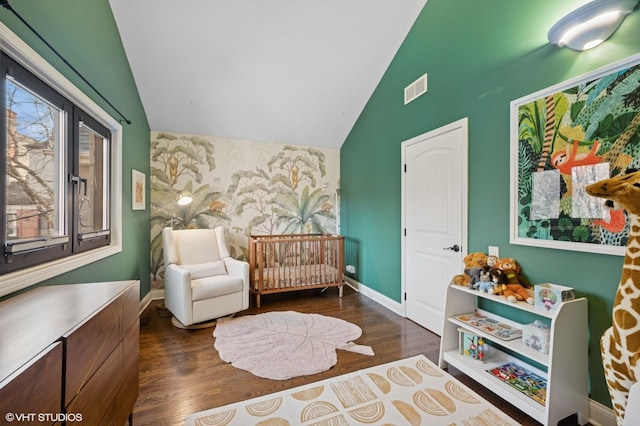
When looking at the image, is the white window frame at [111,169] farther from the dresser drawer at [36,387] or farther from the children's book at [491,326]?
the children's book at [491,326]

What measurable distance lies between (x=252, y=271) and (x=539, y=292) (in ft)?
9.40

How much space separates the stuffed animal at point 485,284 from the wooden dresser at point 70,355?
2.23m

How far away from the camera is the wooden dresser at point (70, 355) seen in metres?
0.69

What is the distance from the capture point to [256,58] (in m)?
2.99

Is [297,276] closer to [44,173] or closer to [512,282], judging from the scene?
[512,282]

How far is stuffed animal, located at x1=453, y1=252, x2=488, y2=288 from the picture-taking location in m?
2.04

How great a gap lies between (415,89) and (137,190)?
3312 mm

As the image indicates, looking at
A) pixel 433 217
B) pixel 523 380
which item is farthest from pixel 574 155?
pixel 523 380

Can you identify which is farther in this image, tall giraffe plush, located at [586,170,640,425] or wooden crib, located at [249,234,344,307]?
wooden crib, located at [249,234,344,307]

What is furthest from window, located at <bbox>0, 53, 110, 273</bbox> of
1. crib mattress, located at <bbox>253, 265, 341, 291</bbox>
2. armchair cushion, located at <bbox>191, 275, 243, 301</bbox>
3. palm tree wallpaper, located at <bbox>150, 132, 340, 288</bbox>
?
crib mattress, located at <bbox>253, 265, 341, 291</bbox>

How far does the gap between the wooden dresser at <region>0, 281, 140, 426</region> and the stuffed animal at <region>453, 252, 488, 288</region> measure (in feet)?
7.20

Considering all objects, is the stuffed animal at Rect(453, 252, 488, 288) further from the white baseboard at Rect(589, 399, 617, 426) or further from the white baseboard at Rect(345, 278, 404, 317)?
the white baseboard at Rect(345, 278, 404, 317)

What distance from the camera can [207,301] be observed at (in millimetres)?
2725

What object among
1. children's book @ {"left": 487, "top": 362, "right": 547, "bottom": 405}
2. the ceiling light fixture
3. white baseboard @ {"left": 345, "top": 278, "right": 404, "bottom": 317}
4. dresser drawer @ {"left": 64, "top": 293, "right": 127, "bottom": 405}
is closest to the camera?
dresser drawer @ {"left": 64, "top": 293, "right": 127, "bottom": 405}
